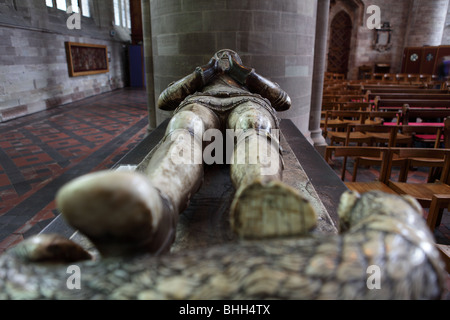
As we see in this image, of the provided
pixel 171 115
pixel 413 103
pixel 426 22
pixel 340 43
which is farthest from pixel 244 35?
pixel 426 22

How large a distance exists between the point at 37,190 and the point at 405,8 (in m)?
17.5

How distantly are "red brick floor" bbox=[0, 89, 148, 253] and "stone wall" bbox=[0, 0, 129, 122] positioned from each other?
0.51 meters

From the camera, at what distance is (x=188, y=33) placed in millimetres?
4055

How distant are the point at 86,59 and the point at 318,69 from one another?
374 inches

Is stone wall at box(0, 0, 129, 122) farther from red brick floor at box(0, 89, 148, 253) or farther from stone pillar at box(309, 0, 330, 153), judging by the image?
stone pillar at box(309, 0, 330, 153)

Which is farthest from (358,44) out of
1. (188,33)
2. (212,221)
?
(212,221)

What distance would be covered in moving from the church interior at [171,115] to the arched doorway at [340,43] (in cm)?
502

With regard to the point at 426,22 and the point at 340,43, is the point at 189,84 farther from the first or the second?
the point at 426,22

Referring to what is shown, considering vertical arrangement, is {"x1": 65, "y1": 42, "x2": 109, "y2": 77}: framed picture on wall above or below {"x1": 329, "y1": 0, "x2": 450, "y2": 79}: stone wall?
below

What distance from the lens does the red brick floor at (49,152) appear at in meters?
3.06

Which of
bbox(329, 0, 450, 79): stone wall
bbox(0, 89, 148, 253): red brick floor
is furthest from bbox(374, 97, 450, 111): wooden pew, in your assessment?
bbox(329, 0, 450, 79): stone wall

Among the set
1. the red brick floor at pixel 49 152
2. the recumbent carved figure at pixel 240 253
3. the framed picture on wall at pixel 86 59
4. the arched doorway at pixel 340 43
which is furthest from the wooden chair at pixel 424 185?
the arched doorway at pixel 340 43

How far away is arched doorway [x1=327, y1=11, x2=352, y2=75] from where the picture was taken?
1598 cm

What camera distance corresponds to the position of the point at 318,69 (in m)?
5.20
